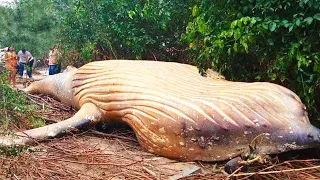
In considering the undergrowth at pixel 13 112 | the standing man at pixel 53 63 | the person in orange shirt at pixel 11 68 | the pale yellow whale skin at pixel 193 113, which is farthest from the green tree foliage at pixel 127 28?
the undergrowth at pixel 13 112

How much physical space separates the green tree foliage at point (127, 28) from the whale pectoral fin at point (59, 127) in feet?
11.0

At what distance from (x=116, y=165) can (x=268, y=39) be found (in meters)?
2.20

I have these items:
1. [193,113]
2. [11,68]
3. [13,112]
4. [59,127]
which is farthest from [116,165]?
[11,68]

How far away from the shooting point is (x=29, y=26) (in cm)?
1708

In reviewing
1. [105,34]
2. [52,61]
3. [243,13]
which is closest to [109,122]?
[243,13]

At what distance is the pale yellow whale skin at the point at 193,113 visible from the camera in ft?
15.9

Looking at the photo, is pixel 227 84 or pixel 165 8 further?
pixel 165 8

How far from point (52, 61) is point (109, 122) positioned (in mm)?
7633

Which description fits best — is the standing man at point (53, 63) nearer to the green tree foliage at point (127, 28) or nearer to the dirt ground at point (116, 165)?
the green tree foliage at point (127, 28)

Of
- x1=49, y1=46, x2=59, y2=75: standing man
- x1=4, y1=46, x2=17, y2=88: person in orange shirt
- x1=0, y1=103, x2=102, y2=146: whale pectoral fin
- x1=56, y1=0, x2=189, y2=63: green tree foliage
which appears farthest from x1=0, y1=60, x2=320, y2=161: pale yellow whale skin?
x1=49, y1=46, x2=59, y2=75: standing man

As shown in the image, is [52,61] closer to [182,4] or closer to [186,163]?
[182,4]

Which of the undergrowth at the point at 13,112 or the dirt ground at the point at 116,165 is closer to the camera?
the dirt ground at the point at 116,165

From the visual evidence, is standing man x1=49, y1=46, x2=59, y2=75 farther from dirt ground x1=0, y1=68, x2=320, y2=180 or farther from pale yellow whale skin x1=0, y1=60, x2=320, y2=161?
dirt ground x1=0, y1=68, x2=320, y2=180

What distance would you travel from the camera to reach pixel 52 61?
13.6m
